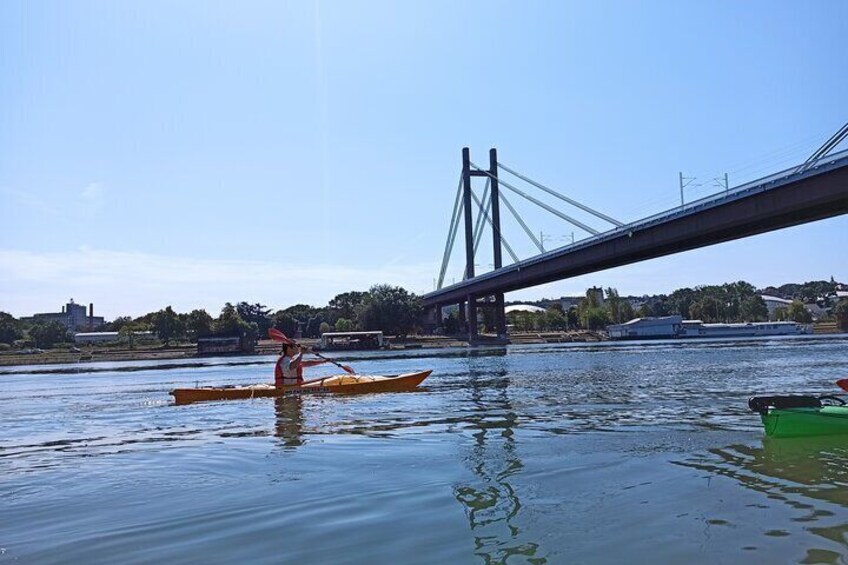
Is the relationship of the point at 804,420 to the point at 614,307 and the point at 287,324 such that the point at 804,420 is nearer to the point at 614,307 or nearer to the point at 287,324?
the point at 287,324

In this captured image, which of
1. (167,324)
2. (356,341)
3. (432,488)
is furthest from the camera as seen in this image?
(167,324)

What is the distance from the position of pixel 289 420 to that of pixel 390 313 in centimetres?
9145

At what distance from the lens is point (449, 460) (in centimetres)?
1157

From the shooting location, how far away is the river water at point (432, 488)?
693cm

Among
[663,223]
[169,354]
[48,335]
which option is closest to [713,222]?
[663,223]

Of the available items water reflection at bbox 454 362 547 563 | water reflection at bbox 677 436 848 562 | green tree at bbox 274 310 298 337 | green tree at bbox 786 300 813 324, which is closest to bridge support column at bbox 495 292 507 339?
green tree at bbox 274 310 298 337

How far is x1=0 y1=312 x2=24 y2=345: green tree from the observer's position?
440 ft

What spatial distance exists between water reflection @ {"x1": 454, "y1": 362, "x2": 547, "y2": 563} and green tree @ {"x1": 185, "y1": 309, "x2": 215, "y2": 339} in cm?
10473

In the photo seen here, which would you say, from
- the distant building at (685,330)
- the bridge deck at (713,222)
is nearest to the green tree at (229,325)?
the bridge deck at (713,222)

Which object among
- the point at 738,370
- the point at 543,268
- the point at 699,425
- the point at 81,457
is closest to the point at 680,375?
the point at 738,370

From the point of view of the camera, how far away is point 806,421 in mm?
12188

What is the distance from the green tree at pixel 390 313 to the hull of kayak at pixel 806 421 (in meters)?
97.6

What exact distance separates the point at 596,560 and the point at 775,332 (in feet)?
486

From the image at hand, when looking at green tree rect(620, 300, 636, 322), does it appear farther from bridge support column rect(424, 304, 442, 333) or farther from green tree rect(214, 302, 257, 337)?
green tree rect(214, 302, 257, 337)
